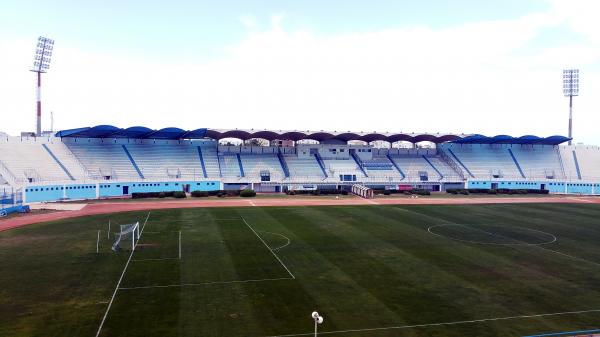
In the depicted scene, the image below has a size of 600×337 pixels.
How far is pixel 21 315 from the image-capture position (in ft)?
68.6

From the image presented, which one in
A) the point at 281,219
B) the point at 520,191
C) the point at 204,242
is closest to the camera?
the point at 204,242

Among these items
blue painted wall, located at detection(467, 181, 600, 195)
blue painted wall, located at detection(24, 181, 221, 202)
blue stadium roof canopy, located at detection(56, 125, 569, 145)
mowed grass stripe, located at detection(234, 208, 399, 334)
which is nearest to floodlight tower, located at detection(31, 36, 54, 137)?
blue stadium roof canopy, located at detection(56, 125, 569, 145)

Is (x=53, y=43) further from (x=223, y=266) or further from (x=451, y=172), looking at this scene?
(x=451, y=172)

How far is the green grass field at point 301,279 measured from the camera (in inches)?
808

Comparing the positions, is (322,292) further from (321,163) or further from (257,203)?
(321,163)

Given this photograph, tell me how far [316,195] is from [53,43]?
2243 inches

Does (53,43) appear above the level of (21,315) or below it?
above

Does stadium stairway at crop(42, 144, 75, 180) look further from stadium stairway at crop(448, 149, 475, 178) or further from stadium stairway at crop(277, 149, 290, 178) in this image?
stadium stairway at crop(448, 149, 475, 178)

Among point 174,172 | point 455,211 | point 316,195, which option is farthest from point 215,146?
point 455,211

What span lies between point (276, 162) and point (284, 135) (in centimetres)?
643

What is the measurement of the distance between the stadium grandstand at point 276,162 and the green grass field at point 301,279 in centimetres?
2829

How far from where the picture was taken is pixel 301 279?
2703 cm

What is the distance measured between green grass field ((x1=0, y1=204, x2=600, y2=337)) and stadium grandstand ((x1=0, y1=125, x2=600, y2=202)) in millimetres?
28288

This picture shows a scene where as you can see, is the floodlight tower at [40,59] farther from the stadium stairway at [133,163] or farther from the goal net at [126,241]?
the goal net at [126,241]
